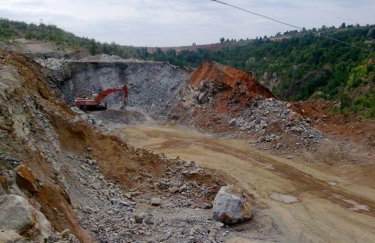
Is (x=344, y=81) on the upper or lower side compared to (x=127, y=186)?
upper

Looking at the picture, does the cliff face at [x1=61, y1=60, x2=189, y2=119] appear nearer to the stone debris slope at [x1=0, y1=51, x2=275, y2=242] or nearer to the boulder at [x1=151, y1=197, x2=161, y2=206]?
the stone debris slope at [x1=0, y1=51, x2=275, y2=242]

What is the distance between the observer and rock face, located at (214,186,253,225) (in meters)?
11.7

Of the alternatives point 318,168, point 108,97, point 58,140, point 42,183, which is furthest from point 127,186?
point 108,97

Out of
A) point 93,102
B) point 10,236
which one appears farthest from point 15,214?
point 93,102

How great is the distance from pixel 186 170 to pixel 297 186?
4.12m

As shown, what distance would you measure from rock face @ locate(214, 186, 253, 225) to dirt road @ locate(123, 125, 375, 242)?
114 centimetres

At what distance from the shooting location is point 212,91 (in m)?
26.1

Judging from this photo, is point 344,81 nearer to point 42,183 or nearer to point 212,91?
point 212,91

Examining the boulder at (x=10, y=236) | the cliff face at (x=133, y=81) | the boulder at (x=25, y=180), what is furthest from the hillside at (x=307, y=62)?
the boulder at (x=10, y=236)

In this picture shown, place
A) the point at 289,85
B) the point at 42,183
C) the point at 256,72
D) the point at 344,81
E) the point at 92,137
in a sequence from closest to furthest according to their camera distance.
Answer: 1. the point at 42,183
2. the point at 92,137
3. the point at 344,81
4. the point at 289,85
5. the point at 256,72

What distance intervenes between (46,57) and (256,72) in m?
36.6

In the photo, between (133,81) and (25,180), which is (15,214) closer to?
(25,180)

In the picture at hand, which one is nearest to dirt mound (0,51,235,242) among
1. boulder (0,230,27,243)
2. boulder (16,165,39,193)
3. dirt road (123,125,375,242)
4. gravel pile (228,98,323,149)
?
boulder (16,165,39,193)

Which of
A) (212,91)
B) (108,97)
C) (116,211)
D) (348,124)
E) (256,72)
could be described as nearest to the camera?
(116,211)
